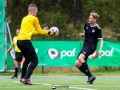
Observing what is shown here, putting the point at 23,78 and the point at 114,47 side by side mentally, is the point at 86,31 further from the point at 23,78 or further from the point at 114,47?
the point at 114,47

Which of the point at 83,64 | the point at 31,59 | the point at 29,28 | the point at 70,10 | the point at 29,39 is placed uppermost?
the point at 29,28

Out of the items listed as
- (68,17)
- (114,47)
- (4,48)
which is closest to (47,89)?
(4,48)

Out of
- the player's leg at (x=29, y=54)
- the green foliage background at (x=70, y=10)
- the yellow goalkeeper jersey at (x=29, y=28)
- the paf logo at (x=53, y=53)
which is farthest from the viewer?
the green foliage background at (x=70, y=10)

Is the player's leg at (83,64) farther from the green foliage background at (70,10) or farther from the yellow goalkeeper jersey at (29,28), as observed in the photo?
the green foliage background at (70,10)

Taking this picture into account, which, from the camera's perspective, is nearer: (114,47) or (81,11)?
(114,47)

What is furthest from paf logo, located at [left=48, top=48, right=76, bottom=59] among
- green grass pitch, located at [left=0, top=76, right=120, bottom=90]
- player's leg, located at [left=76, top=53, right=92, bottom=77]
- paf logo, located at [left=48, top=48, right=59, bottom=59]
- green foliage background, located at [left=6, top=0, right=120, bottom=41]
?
green foliage background, located at [left=6, top=0, right=120, bottom=41]

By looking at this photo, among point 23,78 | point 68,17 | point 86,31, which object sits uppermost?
point 86,31

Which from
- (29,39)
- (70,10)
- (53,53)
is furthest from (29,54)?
(70,10)

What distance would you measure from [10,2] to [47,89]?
30.8m

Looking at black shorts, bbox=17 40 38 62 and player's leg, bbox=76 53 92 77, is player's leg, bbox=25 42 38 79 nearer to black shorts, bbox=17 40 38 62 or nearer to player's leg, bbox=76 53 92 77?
black shorts, bbox=17 40 38 62

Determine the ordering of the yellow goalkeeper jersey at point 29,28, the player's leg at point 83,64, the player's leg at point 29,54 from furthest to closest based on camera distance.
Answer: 1. the player's leg at point 83,64
2. the yellow goalkeeper jersey at point 29,28
3. the player's leg at point 29,54

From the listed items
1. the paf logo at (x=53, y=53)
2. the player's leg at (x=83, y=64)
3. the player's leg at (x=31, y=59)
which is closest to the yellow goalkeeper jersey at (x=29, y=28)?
the player's leg at (x=31, y=59)

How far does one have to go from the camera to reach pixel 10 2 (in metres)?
41.3

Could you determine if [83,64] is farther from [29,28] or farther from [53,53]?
[53,53]
